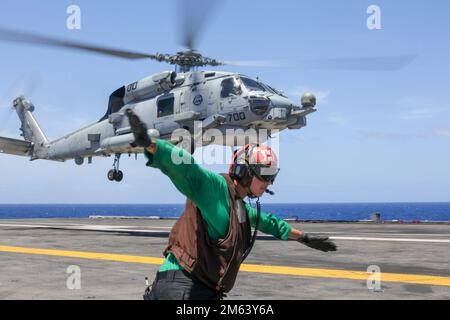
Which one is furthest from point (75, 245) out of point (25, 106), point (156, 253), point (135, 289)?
point (25, 106)

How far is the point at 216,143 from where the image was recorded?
2020 centimetres

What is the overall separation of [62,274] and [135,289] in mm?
2202

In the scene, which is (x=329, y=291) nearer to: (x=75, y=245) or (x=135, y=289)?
→ (x=135, y=289)

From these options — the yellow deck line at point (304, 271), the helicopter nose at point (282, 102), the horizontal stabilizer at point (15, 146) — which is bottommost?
the yellow deck line at point (304, 271)

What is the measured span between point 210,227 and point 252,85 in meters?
16.7

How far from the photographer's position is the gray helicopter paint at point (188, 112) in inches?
760

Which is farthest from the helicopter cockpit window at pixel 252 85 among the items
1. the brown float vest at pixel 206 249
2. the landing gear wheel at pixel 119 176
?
the brown float vest at pixel 206 249

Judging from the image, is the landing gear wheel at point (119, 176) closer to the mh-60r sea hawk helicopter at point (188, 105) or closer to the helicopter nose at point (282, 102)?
the mh-60r sea hawk helicopter at point (188, 105)

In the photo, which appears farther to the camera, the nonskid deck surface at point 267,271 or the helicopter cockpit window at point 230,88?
the helicopter cockpit window at point 230,88

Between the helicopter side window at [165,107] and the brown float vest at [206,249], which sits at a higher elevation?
the helicopter side window at [165,107]

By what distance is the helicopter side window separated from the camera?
2094 centimetres

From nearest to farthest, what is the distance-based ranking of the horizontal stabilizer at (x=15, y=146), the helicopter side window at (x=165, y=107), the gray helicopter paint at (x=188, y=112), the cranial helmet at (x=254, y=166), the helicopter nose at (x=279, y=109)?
the cranial helmet at (x=254, y=166)
the helicopter nose at (x=279, y=109)
the gray helicopter paint at (x=188, y=112)
the helicopter side window at (x=165, y=107)
the horizontal stabilizer at (x=15, y=146)
